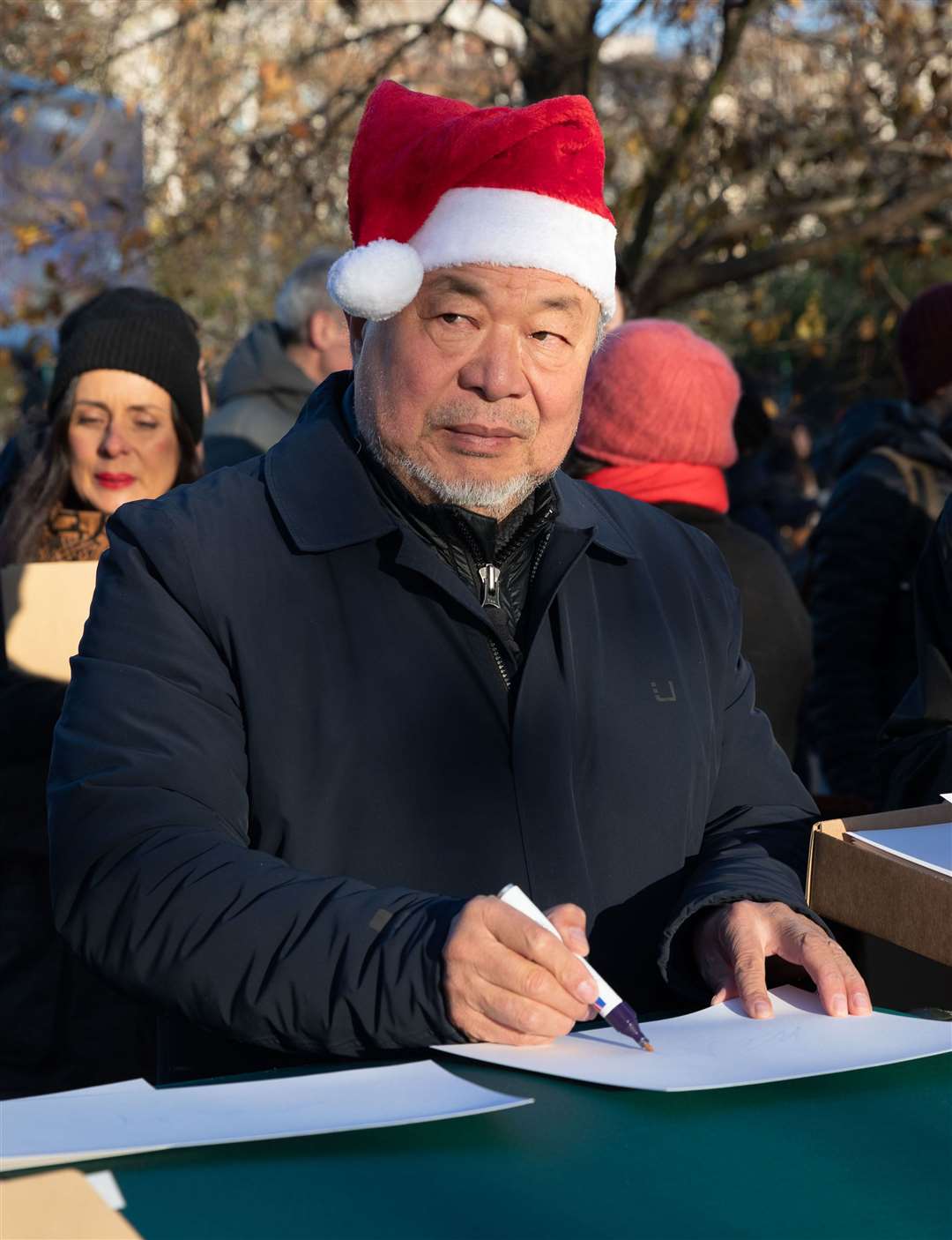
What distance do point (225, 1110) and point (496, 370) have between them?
1.00 m

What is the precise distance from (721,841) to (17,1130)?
3.28 feet

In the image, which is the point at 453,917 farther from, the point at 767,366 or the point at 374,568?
the point at 767,366

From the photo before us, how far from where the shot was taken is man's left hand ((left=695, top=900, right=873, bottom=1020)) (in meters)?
1.57

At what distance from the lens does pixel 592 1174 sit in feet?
4.02

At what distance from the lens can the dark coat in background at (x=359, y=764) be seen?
1506 mm

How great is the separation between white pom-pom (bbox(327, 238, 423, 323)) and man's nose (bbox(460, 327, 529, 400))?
113mm

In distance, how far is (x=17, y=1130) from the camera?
1.21 metres

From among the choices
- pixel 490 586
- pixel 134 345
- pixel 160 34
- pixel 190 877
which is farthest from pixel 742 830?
pixel 160 34

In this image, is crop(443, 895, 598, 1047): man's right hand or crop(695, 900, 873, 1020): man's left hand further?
crop(695, 900, 873, 1020): man's left hand

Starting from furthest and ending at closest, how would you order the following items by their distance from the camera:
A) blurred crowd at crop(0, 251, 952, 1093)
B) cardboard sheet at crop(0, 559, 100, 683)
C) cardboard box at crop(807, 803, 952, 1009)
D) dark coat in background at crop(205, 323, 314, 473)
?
dark coat in background at crop(205, 323, 314, 473) → blurred crowd at crop(0, 251, 952, 1093) → cardboard sheet at crop(0, 559, 100, 683) → cardboard box at crop(807, 803, 952, 1009)

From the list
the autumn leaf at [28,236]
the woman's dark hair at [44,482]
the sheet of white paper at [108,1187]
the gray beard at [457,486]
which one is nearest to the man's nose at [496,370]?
the gray beard at [457,486]

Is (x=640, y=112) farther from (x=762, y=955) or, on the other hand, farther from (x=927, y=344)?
(x=762, y=955)

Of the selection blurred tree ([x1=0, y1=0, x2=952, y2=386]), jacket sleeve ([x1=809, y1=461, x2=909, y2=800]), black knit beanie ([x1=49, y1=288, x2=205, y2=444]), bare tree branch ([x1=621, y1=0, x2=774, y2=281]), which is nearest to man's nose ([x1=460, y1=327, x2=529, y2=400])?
black knit beanie ([x1=49, y1=288, x2=205, y2=444])

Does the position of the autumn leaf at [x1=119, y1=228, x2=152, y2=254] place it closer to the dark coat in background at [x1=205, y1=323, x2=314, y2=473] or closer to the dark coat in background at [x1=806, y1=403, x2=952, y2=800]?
the dark coat in background at [x1=205, y1=323, x2=314, y2=473]
